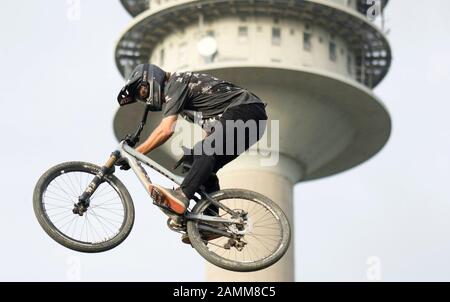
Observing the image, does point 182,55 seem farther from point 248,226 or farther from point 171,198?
point 171,198

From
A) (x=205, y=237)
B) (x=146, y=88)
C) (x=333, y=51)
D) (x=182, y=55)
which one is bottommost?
(x=205, y=237)

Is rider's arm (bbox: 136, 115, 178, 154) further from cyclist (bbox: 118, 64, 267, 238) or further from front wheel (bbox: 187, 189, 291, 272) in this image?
front wheel (bbox: 187, 189, 291, 272)

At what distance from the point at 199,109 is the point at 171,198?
1403mm

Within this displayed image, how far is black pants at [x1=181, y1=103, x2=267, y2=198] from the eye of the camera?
1712 centimetres

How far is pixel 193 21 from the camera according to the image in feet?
197

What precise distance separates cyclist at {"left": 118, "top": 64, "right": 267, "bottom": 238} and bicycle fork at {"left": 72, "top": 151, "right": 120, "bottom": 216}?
0.82 meters

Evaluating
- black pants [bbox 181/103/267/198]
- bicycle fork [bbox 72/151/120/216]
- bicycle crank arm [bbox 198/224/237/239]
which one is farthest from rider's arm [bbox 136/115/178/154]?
bicycle crank arm [bbox 198/224/237/239]

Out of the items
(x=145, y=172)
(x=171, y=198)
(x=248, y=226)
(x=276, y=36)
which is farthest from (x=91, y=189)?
(x=276, y=36)

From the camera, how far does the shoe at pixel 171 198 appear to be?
17.0 m

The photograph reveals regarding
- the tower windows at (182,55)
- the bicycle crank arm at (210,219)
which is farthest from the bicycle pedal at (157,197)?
the tower windows at (182,55)

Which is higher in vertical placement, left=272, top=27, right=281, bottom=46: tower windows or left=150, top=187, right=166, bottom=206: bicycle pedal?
left=272, top=27, right=281, bottom=46: tower windows

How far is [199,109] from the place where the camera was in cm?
1741

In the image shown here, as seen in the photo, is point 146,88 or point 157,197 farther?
point 146,88
